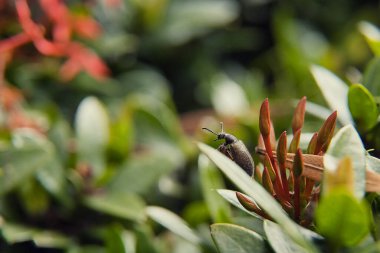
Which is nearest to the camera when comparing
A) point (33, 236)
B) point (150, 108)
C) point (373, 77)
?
point (373, 77)

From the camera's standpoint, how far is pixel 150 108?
1476 mm

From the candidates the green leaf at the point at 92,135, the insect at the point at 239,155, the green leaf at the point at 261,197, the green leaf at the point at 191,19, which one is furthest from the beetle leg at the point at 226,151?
the green leaf at the point at 191,19

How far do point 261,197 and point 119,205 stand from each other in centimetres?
52

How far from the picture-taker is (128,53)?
174 centimetres

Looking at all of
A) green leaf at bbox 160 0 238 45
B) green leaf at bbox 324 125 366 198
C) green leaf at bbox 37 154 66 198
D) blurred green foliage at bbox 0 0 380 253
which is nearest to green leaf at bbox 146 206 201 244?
blurred green foliage at bbox 0 0 380 253

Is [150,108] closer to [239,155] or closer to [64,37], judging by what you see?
[64,37]

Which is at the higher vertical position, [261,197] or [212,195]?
[261,197]

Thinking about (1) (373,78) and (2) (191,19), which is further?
(2) (191,19)

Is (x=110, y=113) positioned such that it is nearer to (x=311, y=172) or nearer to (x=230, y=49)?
(x=230, y=49)

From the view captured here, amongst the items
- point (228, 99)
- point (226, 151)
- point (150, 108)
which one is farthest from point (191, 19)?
point (226, 151)

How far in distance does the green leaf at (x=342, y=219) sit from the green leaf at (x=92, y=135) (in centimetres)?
62

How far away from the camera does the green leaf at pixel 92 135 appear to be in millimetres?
1207

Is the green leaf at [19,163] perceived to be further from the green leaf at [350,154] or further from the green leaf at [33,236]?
the green leaf at [350,154]

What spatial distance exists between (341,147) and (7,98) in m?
0.84
